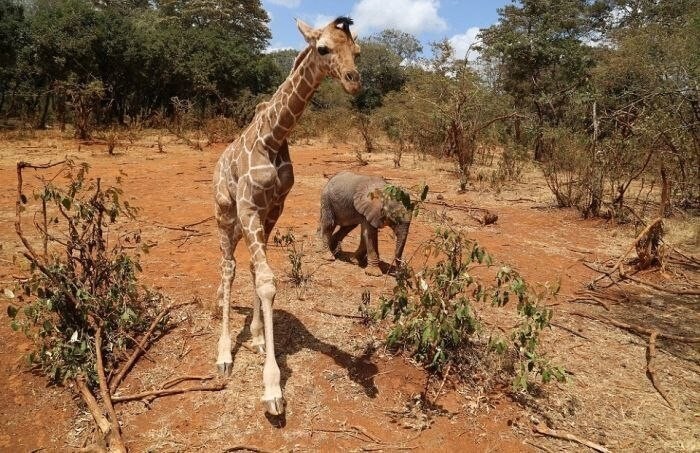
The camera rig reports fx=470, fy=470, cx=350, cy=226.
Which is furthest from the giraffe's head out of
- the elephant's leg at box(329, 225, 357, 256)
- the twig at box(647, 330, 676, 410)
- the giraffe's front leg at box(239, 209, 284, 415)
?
the elephant's leg at box(329, 225, 357, 256)

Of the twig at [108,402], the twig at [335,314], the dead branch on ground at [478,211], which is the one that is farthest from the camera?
the dead branch on ground at [478,211]

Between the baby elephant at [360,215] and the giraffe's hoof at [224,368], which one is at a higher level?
the baby elephant at [360,215]

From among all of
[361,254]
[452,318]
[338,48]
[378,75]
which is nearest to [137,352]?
[452,318]

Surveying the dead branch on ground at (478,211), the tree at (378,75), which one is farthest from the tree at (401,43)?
the dead branch on ground at (478,211)

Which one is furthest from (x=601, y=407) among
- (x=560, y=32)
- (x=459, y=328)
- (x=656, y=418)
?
(x=560, y=32)

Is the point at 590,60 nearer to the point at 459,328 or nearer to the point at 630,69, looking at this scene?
the point at 630,69

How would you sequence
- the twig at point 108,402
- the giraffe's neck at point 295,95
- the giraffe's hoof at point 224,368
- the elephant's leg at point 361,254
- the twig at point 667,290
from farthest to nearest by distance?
the elephant's leg at point 361,254 < the twig at point 667,290 < the giraffe's hoof at point 224,368 < the giraffe's neck at point 295,95 < the twig at point 108,402

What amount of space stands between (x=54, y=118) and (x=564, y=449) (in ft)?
73.2

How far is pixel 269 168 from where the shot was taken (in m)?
3.39

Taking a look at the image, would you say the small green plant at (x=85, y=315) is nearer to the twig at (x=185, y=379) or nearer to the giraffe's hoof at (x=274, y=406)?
the twig at (x=185, y=379)

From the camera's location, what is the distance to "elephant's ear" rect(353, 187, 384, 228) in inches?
224

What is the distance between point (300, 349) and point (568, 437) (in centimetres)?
209

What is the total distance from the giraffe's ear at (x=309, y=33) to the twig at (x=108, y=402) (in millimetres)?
2699

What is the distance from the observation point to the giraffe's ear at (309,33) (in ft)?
10.1
